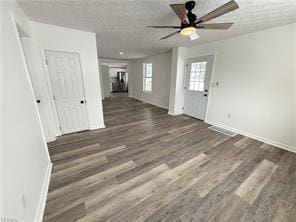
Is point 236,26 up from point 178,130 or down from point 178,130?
up

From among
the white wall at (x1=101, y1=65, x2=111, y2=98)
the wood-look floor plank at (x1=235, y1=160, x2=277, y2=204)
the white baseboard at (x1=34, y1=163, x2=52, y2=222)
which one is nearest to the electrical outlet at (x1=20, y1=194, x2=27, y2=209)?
the white baseboard at (x1=34, y1=163, x2=52, y2=222)

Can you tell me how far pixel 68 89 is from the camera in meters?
3.20

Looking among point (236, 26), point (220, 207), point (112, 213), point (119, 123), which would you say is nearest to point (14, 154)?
point (112, 213)

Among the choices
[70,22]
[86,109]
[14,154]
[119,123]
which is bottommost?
[119,123]

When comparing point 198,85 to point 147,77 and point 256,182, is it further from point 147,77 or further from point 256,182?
point 147,77

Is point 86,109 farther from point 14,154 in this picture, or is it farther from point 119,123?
point 14,154

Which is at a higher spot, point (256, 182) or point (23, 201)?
point (23, 201)

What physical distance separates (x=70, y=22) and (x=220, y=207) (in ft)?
13.0

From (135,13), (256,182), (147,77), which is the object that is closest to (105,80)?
(147,77)

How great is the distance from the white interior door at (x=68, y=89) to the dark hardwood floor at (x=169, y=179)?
A: 0.40 metres

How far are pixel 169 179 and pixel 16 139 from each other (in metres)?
1.92

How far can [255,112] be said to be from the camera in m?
3.17

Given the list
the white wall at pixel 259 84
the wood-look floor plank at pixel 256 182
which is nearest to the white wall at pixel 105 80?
the white wall at pixel 259 84

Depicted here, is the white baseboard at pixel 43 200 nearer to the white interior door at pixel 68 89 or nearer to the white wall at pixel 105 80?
the white interior door at pixel 68 89
